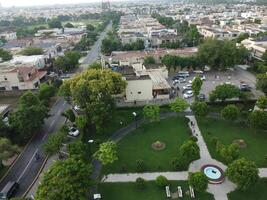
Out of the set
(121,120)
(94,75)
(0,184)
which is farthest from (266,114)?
(0,184)

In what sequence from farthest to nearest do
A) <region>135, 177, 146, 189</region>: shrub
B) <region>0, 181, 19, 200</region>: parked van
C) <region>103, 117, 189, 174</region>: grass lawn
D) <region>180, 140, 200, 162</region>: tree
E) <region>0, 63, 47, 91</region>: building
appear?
<region>0, 63, 47, 91</region>: building, <region>103, 117, 189, 174</region>: grass lawn, <region>180, 140, 200, 162</region>: tree, <region>135, 177, 146, 189</region>: shrub, <region>0, 181, 19, 200</region>: parked van

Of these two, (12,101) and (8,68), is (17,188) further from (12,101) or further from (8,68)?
(8,68)

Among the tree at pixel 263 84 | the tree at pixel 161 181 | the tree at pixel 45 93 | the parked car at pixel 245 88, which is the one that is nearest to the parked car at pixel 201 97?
the parked car at pixel 245 88

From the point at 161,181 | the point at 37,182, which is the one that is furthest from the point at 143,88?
the point at 37,182

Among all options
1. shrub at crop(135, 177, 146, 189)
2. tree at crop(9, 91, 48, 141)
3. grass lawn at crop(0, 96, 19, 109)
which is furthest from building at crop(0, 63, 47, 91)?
shrub at crop(135, 177, 146, 189)

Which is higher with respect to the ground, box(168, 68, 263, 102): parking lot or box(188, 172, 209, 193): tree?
box(188, 172, 209, 193): tree

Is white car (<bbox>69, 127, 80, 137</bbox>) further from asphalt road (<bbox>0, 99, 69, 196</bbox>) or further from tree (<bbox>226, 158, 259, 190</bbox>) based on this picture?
tree (<bbox>226, 158, 259, 190</bbox>)
